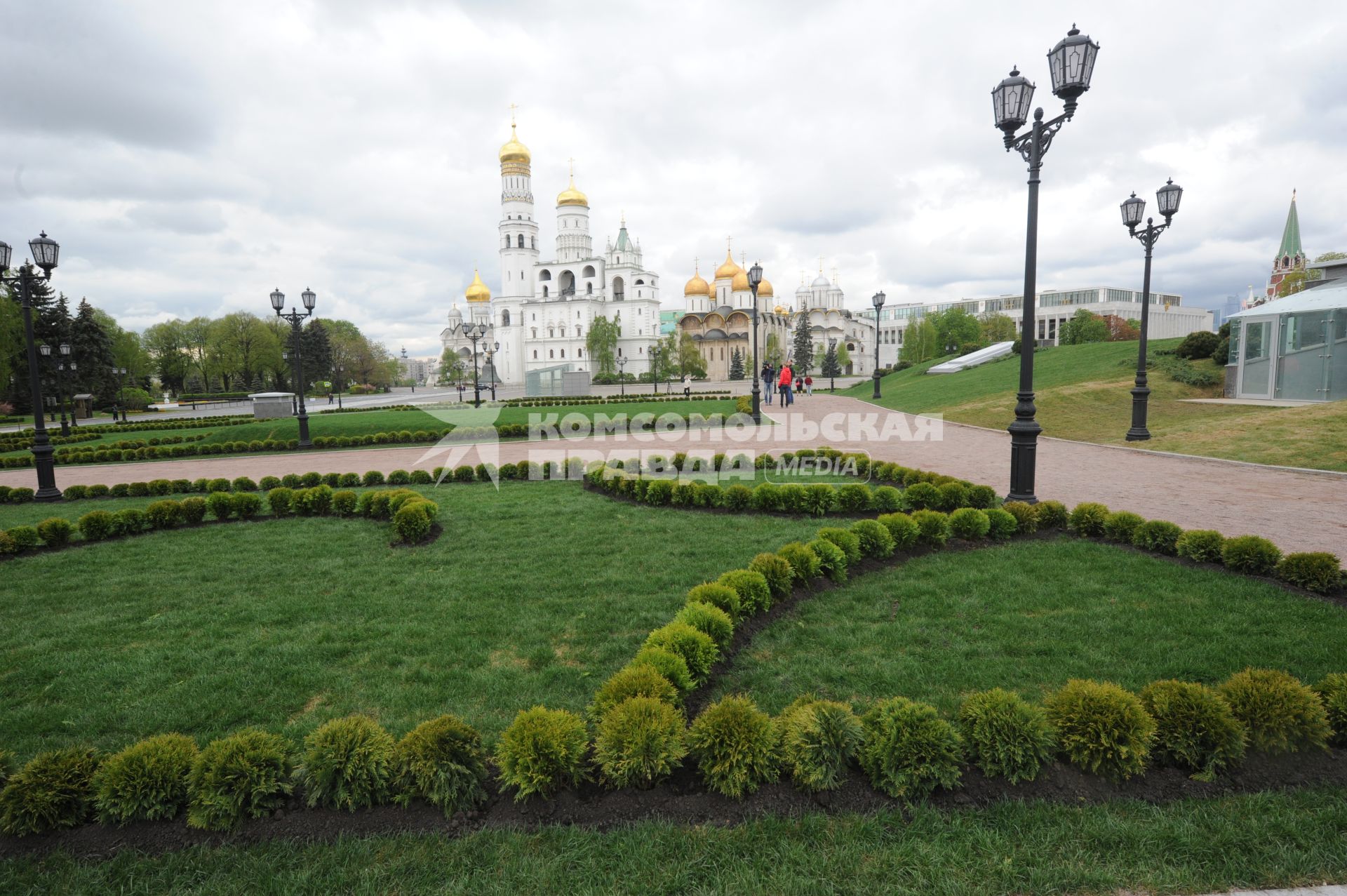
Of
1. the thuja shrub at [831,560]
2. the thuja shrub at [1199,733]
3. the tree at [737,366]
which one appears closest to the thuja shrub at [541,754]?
the thuja shrub at [1199,733]

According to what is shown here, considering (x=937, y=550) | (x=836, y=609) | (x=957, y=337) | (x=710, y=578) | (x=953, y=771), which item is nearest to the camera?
(x=953, y=771)

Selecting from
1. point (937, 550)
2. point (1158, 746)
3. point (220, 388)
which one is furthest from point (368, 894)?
point (220, 388)

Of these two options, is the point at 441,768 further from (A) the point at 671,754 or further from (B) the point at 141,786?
(B) the point at 141,786

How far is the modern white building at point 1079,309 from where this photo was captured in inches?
3696

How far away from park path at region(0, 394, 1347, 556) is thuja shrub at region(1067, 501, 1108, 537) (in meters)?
1.10

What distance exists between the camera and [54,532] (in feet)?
25.6

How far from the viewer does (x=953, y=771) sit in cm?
302

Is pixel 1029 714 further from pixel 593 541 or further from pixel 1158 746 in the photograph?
pixel 593 541

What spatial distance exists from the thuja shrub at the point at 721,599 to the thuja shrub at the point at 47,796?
3.33 metres

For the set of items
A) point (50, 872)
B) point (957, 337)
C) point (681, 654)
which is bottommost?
point (50, 872)

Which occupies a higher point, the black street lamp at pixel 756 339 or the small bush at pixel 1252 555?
the black street lamp at pixel 756 339

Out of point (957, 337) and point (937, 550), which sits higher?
point (957, 337)

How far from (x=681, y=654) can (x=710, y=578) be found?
1914 millimetres

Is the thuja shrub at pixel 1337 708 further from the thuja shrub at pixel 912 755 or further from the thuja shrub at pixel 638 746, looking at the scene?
the thuja shrub at pixel 638 746
